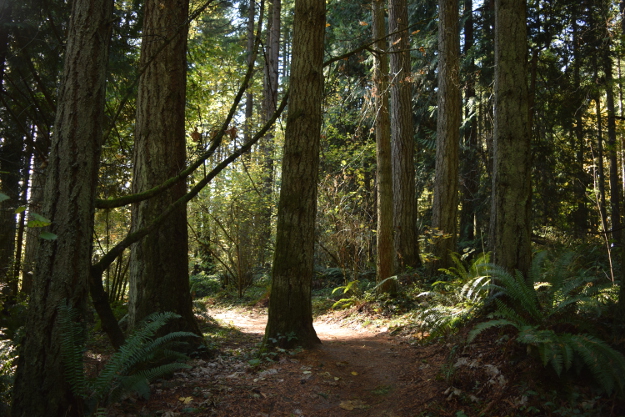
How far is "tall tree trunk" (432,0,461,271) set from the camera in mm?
10711

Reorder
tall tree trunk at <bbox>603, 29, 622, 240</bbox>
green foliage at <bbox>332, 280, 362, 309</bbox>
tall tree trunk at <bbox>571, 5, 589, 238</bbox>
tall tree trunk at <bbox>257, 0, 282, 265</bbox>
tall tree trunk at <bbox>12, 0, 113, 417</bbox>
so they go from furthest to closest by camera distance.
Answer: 1. tall tree trunk at <bbox>257, 0, 282, 265</bbox>
2. tall tree trunk at <bbox>571, 5, 589, 238</bbox>
3. tall tree trunk at <bbox>603, 29, 622, 240</bbox>
4. green foliage at <bbox>332, 280, 362, 309</bbox>
5. tall tree trunk at <bbox>12, 0, 113, 417</bbox>

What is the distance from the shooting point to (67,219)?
287 centimetres

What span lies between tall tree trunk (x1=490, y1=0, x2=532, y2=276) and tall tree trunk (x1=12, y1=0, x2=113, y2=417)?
14.2ft

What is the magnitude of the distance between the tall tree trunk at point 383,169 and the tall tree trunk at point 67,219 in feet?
21.3

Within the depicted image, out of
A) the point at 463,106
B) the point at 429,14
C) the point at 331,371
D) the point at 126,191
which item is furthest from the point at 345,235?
the point at 429,14

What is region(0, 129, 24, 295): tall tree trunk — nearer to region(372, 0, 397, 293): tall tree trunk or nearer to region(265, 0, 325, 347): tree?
region(265, 0, 325, 347): tree

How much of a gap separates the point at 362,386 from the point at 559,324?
6.87 feet

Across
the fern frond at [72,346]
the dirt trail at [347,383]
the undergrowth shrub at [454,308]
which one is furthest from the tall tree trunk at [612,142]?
the fern frond at [72,346]

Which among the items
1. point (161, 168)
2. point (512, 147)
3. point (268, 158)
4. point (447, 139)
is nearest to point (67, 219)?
point (161, 168)

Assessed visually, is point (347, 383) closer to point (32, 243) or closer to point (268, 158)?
point (32, 243)

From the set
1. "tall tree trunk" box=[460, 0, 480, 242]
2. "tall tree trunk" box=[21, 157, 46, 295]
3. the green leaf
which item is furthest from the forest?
"tall tree trunk" box=[460, 0, 480, 242]

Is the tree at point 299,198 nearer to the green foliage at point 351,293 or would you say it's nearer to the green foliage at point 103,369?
the green foliage at point 103,369

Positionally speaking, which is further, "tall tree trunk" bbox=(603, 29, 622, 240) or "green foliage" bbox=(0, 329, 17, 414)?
"tall tree trunk" bbox=(603, 29, 622, 240)

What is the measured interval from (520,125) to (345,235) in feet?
20.2
